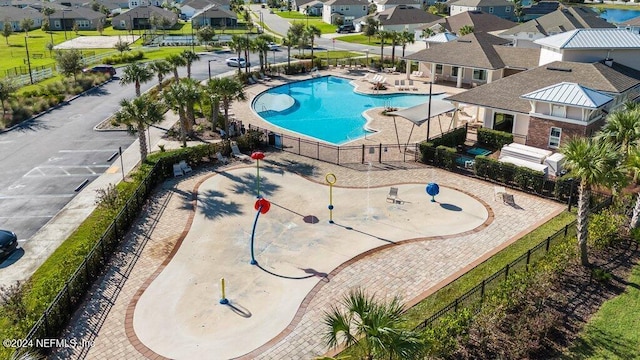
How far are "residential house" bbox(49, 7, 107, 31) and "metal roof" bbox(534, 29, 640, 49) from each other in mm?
107547

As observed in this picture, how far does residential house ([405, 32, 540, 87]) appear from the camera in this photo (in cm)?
5268

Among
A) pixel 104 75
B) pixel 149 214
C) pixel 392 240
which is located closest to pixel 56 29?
pixel 104 75

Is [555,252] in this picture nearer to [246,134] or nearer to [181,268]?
[181,268]

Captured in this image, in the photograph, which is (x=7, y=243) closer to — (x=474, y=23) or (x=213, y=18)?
(x=474, y=23)

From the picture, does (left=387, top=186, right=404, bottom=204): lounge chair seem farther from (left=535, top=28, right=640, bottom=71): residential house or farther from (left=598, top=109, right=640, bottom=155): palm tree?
(left=535, top=28, right=640, bottom=71): residential house

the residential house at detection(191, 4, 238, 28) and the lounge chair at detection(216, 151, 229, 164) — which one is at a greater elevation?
the residential house at detection(191, 4, 238, 28)

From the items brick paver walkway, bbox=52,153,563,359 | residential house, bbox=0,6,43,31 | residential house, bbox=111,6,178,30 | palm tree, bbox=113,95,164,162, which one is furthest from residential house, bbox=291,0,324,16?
brick paver walkway, bbox=52,153,563,359

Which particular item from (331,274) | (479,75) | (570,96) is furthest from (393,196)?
(479,75)

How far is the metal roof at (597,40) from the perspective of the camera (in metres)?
40.6

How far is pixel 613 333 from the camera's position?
698 inches

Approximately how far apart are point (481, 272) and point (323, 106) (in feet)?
110

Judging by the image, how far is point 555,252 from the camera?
71.9ft

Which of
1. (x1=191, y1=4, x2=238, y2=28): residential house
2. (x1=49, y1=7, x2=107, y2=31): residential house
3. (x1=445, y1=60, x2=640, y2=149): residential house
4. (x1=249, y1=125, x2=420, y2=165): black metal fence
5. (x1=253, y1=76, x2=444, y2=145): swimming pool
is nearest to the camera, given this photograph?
(x1=445, y1=60, x2=640, y2=149): residential house

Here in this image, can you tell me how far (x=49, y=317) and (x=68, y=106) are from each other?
127 feet
